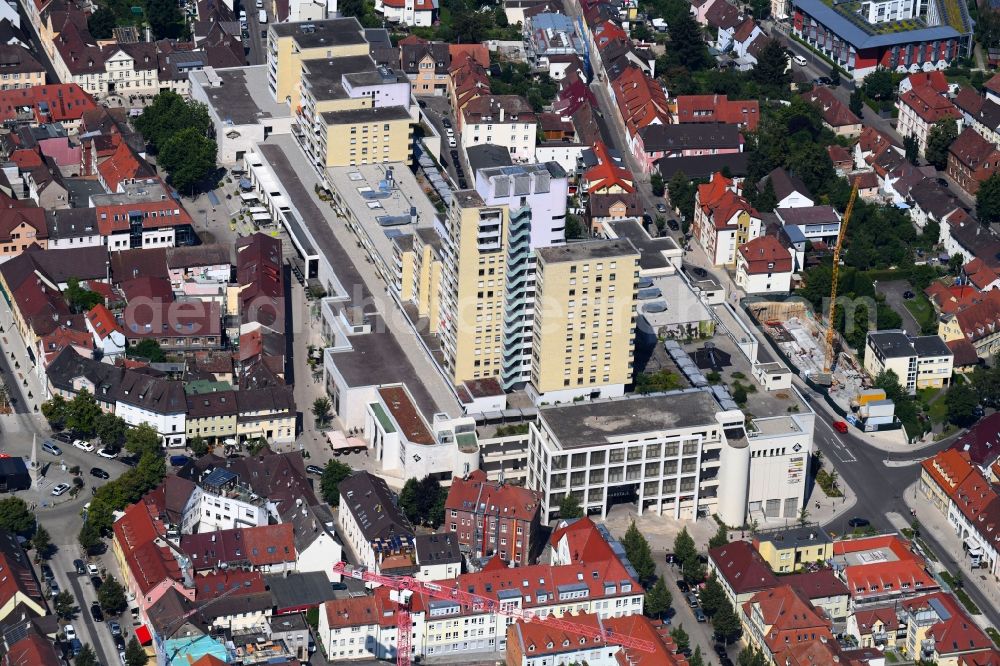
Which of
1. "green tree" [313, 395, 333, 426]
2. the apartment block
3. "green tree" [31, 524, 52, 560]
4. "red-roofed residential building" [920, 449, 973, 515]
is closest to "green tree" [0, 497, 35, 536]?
"green tree" [31, 524, 52, 560]

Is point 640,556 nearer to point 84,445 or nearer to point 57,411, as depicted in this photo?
point 84,445

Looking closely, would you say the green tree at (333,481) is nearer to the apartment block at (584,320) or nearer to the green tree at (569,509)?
the green tree at (569,509)

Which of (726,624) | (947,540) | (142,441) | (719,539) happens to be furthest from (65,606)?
(947,540)

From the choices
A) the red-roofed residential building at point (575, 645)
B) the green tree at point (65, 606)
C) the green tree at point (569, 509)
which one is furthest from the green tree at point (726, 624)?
the green tree at point (65, 606)

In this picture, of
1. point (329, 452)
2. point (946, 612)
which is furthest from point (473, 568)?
point (946, 612)

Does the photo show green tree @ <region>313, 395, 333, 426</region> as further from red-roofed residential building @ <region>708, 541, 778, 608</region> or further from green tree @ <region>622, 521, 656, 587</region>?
red-roofed residential building @ <region>708, 541, 778, 608</region>
